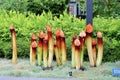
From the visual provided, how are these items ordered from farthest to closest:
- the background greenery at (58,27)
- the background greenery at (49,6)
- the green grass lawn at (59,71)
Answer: the background greenery at (49,6) → the background greenery at (58,27) → the green grass lawn at (59,71)

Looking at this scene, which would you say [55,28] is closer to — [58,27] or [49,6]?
[58,27]

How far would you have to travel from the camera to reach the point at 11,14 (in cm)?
1242

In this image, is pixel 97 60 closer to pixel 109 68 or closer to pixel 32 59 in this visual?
pixel 109 68

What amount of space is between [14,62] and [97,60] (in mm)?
2063

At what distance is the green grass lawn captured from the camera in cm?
848

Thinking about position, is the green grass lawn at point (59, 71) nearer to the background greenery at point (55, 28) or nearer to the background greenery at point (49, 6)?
the background greenery at point (55, 28)

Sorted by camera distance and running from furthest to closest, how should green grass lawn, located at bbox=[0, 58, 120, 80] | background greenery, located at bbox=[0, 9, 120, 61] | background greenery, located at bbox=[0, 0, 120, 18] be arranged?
background greenery, located at bbox=[0, 0, 120, 18]
background greenery, located at bbox=[0, 9, 120, 61]
green grass lawn, located at bbox=[0, 58, 120, 80]

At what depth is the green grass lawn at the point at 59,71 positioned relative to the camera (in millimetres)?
8484

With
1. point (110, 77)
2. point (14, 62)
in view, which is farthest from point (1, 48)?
point (110, 77)

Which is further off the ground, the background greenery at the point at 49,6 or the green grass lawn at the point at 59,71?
the background greenery at the point at 49,6

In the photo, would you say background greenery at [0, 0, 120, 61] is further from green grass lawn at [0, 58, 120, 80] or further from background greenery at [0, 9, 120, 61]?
green grass lawn at [0, 58, 120, 80]

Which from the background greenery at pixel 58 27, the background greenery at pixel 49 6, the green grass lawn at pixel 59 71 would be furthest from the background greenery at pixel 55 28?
the background greenery at pixel 49 6

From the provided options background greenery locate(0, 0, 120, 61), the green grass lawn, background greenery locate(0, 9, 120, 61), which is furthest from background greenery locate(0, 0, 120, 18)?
the green grass lawn

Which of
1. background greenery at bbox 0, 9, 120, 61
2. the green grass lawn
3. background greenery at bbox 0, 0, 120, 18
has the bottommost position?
A: the green grass lawn
